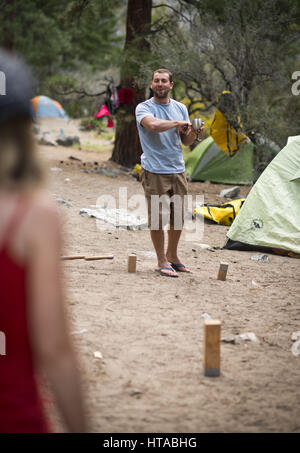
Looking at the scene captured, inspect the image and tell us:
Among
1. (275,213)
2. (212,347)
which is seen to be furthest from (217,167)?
(212,347)

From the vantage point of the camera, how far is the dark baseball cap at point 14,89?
119 cm

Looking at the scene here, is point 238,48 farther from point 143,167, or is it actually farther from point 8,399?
point 8,399

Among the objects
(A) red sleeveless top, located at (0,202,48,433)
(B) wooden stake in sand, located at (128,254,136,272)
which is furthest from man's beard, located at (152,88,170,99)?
(A) red sleeveless top, located at (0,202,48,433)

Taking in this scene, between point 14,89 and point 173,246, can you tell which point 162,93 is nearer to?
point 173,246

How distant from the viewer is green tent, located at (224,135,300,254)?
6602 millimetres

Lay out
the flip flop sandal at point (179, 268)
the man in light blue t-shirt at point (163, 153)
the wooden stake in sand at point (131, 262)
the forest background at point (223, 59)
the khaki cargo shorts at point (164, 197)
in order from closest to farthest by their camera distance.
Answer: the man in light blue t-shirt at point (163, 153) < the khaki cargo shorts at point (164, 197) < the wooden stake in sand at point (131, 262) < the flip flop sandal at point (179, 268) < the forest background at point (223, 59)

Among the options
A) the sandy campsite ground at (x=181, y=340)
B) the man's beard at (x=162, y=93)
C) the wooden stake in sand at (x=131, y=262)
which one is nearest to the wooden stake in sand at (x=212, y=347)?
the sandy campsite ground at (x=181, y=340)

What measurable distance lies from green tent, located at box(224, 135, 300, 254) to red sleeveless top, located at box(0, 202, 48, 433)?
5.64m

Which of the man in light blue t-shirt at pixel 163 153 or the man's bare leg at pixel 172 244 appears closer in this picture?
the man in light blue t-shirt at pixel 163 153

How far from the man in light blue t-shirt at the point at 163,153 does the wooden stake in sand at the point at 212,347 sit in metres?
2.10

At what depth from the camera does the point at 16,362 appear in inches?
47.9

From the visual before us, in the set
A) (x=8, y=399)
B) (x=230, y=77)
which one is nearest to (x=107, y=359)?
(x=8, y=399)

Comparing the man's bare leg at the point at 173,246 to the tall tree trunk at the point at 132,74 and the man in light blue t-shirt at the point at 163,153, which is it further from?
the tall tree trunk at the point at 132,74
